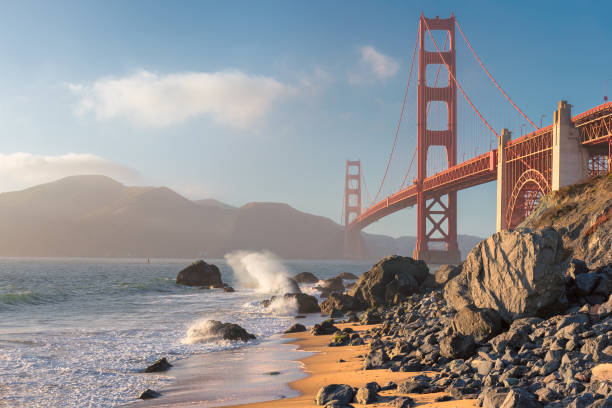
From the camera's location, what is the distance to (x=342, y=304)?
21.3 meters

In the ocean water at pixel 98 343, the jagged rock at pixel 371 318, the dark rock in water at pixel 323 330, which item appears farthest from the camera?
the jagged rock at pixel 371 318

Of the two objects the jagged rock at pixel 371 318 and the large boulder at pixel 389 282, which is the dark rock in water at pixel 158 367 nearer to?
the jagged rock at pixel 371 318

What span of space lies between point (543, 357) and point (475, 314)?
1794mm

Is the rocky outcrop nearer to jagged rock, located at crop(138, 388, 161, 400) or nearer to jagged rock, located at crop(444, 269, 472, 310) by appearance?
jagged rock, located at crop(444, 269, 472, 310)

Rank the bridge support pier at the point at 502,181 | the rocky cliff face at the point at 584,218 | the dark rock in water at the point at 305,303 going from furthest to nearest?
the bridge support pier at the point at 502,181 → the dark rock in water at the point at 305,303 → the rocky cliff face at the point at 584,218

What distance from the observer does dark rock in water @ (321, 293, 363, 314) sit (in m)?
21.2

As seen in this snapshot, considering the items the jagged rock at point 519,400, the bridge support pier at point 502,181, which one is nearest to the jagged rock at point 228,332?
the jagged rock at point 519,400

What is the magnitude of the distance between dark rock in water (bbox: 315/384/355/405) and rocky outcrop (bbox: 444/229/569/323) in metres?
3.68

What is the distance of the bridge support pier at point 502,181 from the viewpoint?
39.8m

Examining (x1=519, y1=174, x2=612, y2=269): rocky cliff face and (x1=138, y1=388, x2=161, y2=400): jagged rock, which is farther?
(x1=519, y1=174, x2=612, y2=269): rocky cliff face

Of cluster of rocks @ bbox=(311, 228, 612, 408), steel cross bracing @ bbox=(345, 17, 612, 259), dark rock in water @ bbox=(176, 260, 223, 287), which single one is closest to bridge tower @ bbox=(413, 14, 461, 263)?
steel cross bracing @ bbox=(345, 17, 612, 259)

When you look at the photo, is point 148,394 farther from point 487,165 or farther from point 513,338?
point 487,165

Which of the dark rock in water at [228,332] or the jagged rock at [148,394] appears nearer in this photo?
the jagged rock at [148,394]

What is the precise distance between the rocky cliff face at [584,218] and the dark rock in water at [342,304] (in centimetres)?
815
